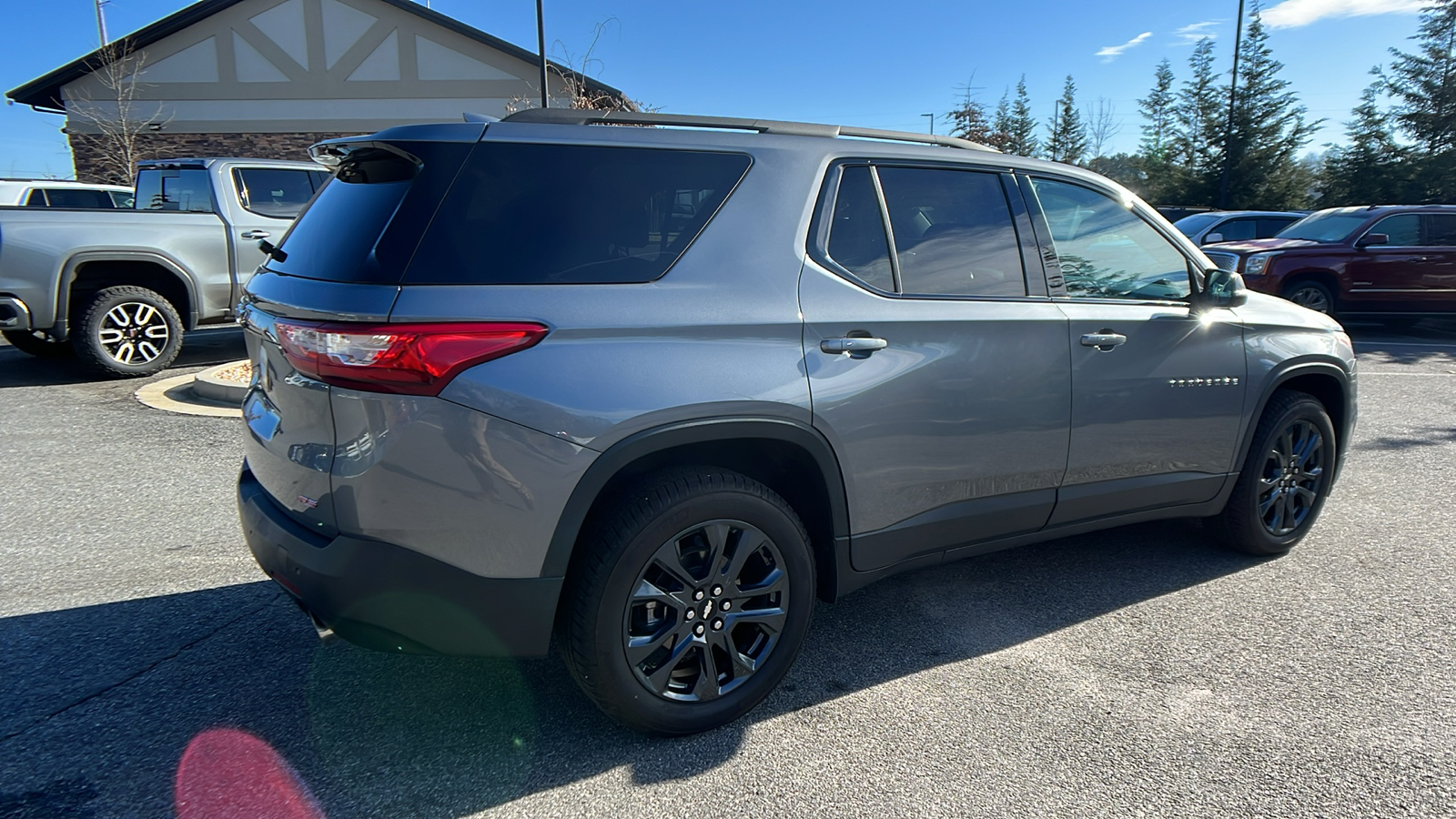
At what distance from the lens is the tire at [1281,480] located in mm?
4043

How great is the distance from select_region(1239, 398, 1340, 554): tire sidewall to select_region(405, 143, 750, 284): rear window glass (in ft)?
9.29

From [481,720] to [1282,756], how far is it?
238 cm

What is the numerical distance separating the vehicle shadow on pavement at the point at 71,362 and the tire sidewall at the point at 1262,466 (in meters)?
8.10

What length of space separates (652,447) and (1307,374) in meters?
3.30

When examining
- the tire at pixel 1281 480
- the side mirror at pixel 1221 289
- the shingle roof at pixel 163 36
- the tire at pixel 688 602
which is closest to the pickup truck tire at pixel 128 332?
the tire at pixel 688 602

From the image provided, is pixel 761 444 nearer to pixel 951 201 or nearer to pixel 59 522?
pixel 951 201

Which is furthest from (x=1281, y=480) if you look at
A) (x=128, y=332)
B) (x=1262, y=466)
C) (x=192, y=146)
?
(x=192, y=146)

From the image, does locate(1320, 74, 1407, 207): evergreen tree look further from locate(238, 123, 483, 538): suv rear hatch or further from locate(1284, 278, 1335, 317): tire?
locate(238, 123, 483, 538): suv rear hatch

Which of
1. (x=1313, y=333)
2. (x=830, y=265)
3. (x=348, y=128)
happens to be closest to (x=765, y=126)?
(x=830, y=265)

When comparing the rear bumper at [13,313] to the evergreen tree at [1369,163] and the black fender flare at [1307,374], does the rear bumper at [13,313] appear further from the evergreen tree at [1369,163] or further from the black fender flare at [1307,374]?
the evergreen tree at [1369,163]

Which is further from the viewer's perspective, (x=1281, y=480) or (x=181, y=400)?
(x=181, y=400)

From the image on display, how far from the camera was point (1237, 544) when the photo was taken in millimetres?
4203

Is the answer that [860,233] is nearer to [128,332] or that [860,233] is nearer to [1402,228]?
[128,332]

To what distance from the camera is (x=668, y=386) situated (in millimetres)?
2445
